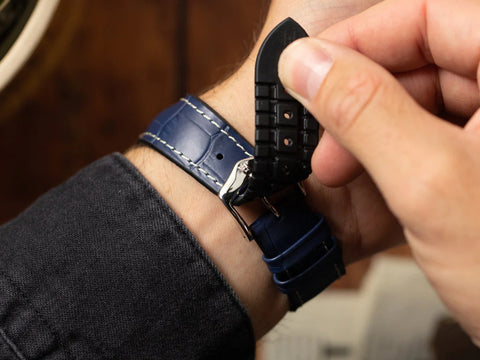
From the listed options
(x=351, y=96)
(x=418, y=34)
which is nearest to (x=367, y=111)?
(x=351, y=96)

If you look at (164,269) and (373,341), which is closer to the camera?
(164,269)

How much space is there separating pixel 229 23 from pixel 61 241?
662 mm

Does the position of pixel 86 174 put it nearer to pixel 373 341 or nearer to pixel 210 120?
pixel 210 120

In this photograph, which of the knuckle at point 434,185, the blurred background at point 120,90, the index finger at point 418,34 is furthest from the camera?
the blurred background at point 120,90

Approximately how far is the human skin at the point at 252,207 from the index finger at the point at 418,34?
0.28 ft

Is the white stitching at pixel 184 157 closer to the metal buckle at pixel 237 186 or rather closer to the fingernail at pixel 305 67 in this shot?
the metal buckle at pixel 237 186

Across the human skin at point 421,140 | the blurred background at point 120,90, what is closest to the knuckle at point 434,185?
the human skin at point 421,140

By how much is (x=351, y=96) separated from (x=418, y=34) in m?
0.16

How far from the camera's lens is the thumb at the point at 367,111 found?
0.36 metres

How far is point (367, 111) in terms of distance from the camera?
37 centimetres

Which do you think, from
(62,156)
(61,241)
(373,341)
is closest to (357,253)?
(61,241)

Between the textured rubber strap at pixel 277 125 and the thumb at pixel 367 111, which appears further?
the textured rubber strap at pixel 277 125

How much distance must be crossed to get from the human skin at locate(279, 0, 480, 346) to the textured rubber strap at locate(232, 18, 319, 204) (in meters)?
0.04

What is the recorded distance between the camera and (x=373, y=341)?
1079 mm
